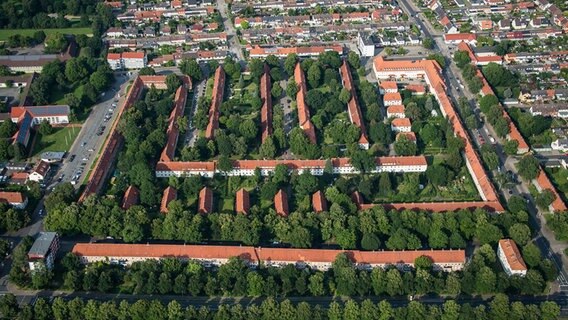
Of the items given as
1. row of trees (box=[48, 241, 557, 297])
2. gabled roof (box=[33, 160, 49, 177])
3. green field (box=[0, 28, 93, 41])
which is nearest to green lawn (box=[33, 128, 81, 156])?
gabled roof (box=[33, 160, 49, 177])

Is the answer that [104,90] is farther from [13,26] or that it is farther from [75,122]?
[13,26]

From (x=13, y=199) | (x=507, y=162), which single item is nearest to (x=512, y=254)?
(x=507, y=162)

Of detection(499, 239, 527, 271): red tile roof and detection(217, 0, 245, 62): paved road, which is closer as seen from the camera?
detection(499, 239, 527, 271): red tile roof

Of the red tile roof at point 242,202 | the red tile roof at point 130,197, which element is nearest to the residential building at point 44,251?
the red tile roof at point 130,197

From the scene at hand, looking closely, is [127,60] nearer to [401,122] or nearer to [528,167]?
[401,122]

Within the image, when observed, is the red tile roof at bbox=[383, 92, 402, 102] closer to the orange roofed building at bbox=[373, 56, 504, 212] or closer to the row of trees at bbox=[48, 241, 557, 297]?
the orange roofed building at bbox=[373, 56, 504, 212]

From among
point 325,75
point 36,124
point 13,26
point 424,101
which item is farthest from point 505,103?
point 13,26

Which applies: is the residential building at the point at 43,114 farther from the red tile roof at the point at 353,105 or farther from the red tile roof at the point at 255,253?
the red tile roof at the point at 353,105
